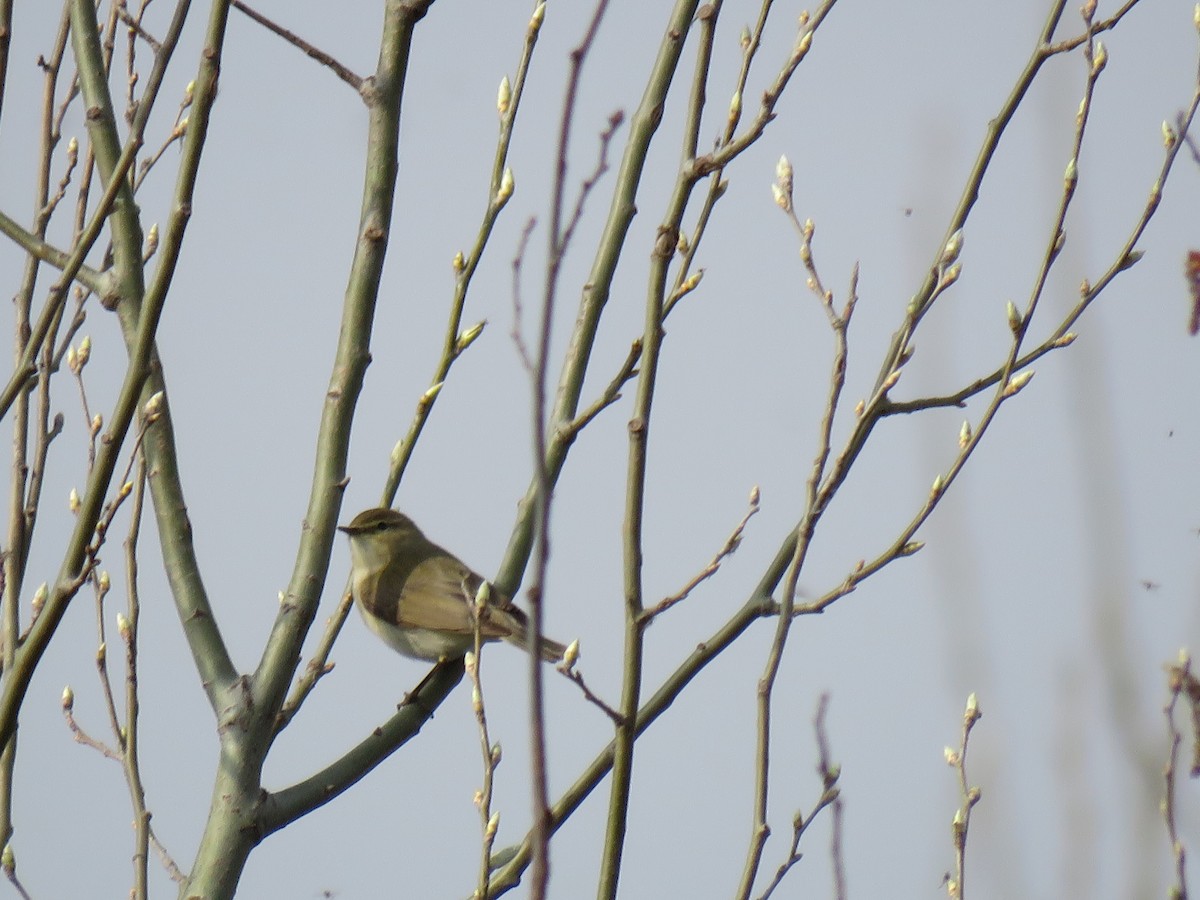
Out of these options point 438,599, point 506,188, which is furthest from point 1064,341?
point 438,599

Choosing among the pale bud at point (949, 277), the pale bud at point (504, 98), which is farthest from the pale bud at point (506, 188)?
the pale bud at point (949, 277)

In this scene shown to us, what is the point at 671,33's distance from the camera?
2.69 metres

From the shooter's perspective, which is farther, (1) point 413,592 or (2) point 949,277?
(1) point 413,592

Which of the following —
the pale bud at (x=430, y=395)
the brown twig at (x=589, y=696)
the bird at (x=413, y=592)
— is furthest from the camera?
the bird at (x=413, y=592)

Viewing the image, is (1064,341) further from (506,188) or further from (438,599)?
(438,599)

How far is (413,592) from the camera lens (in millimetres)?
7031

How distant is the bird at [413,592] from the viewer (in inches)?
246

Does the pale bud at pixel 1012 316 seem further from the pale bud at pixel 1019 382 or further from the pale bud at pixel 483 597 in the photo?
the pale bud at pixel 483 597

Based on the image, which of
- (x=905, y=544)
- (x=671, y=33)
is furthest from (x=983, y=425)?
(x=671, y=33)

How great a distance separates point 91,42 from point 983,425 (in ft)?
6.62

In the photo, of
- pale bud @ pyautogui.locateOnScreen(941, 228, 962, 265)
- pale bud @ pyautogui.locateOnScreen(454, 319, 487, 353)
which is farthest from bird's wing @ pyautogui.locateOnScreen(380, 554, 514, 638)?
pale bud @ pyautogui.locateOnScreen(941, 228, 962, 265)

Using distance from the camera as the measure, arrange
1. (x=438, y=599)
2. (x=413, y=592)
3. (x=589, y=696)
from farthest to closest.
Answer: (x=413, y=592) < (x=438, y=599) < (x=589, y=696)

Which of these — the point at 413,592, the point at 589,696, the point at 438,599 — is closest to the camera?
the point at 589,696

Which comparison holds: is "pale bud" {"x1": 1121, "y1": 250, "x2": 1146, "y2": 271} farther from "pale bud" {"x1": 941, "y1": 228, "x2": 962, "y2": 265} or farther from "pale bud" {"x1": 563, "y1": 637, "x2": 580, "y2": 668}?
"pale bud" {"x1": 563, "y1": 637, "x2": 580, "y2": 668}
